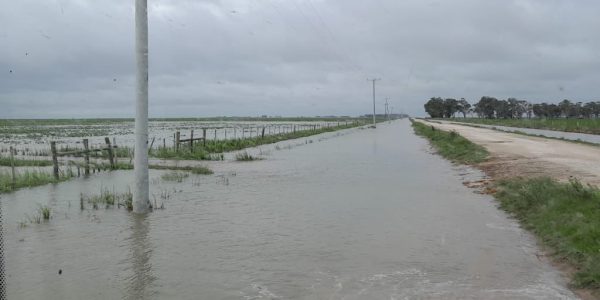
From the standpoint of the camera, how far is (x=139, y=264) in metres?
7.53

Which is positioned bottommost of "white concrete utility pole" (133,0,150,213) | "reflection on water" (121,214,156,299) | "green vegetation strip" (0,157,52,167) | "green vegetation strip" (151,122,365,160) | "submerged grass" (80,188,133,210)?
"reflection on water" (121,214,156,299)

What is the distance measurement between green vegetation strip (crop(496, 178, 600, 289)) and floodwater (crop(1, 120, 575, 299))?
35 centimetres

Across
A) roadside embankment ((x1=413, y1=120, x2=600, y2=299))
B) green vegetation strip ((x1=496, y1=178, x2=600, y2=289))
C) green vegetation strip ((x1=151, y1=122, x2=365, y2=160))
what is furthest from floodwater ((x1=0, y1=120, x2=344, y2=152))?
green vegetation strip ((x1=496, y1=178, x2=600, y2=289))

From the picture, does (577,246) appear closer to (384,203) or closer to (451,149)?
(384,203)

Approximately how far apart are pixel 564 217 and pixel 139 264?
297 inches

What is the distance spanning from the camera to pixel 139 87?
10.9 metres

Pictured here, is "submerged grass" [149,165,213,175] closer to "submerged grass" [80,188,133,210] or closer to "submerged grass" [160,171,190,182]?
"submerged grass" [160,171,190,182]

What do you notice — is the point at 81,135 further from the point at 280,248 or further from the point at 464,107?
the point at 464,107

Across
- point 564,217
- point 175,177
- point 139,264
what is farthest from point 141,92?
point 564,217

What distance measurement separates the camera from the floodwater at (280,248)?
649 centimetres

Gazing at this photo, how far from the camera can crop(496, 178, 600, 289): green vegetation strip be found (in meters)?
6.96

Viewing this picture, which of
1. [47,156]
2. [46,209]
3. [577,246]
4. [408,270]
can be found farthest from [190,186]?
[47,156]

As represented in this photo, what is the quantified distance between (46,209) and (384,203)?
8010 millimetres

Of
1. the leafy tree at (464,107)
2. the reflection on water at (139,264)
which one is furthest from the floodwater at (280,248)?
the leafy tree at (464,107)
